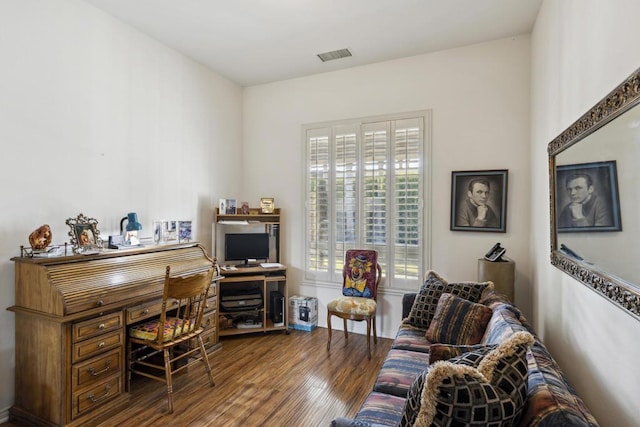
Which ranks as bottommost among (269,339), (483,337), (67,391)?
(269,339)

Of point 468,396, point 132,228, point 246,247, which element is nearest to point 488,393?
point 468,396

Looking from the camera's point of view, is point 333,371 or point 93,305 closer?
point 93,305

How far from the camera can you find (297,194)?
4.51 metres

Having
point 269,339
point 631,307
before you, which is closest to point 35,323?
point 269,339

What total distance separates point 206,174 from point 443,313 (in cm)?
318

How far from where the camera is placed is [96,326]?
7.84ft

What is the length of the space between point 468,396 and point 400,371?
113 cm

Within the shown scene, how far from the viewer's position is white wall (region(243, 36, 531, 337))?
3.41 m

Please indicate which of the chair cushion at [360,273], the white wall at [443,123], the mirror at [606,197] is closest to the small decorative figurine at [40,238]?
the white wall at [443,123]

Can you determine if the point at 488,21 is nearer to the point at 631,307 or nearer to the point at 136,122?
the point at 631,307

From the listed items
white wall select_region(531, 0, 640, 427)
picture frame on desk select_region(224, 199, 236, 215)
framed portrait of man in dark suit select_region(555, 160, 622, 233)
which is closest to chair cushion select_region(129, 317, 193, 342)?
picture frame on desk select_region(224, 199, 236, 215)

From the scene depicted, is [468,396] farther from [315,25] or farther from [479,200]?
[315,25]

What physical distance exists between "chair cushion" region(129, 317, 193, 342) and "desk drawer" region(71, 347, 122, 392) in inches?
6.4

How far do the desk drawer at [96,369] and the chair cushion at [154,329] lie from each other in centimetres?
16
